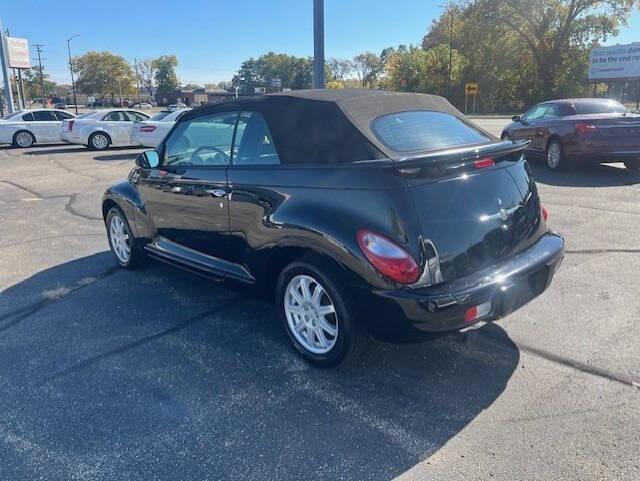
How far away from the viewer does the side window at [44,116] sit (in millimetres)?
19406

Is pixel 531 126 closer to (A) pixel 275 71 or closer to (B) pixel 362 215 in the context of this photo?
(B) pixel 362 215

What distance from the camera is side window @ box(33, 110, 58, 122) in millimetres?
19406

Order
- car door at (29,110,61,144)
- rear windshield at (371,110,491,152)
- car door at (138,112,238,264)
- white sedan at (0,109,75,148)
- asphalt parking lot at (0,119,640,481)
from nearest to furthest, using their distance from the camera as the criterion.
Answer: asphalt parking lot at (0,119,640,481) → rear windshield at (371,110,491,152) → car door at (138,112,238,264) → white sedan at (0,109,75,148) → car door at (29,110,61,144)

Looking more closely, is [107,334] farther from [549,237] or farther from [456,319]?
[549,237]

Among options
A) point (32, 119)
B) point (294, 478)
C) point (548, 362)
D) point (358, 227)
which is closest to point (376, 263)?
point (358, 227)

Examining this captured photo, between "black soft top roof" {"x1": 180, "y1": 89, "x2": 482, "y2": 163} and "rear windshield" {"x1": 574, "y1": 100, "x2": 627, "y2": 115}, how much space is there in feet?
25.9

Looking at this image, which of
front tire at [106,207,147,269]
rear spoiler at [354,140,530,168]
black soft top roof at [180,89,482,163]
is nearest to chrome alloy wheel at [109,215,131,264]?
front tire at [106,207,147,269]

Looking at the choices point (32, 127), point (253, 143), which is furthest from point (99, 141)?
point (253, 143)

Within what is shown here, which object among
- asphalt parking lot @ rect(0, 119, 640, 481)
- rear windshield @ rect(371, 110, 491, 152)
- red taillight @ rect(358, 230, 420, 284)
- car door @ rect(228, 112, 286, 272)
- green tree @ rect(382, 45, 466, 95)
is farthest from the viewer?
green tree @ rect(382, 45, 466, 95)

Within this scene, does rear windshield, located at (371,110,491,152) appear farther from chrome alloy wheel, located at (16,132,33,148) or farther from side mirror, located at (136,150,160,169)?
chrome alloy wheel, located at (16,132,33,148)

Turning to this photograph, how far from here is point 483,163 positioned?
10.1ft

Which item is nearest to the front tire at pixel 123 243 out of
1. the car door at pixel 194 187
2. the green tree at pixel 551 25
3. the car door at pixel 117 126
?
the car door at pixel 194 187

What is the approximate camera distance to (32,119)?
1939 centimetres

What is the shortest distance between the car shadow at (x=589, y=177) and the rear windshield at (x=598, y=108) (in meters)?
1.18
